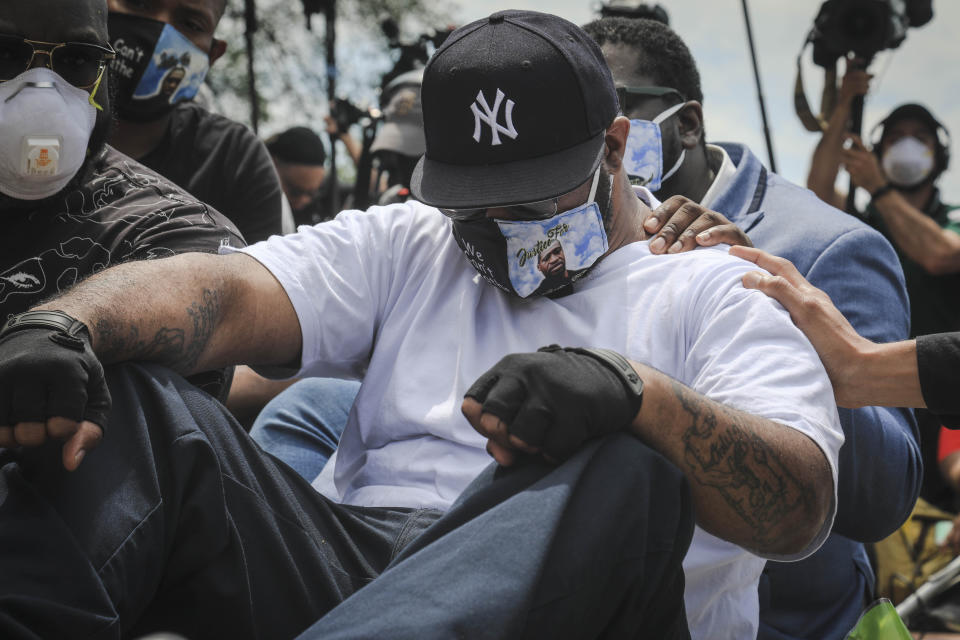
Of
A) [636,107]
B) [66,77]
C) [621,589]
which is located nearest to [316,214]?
[636,107]

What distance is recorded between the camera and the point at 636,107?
11.6 feet

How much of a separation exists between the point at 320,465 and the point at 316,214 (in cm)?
477

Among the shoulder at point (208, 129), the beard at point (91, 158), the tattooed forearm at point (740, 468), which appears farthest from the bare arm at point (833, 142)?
the tattooed forearm at point (740, 468)

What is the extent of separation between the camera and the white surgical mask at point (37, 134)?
2521 mm

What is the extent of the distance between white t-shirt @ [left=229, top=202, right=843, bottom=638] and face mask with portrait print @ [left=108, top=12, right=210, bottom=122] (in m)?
1.48

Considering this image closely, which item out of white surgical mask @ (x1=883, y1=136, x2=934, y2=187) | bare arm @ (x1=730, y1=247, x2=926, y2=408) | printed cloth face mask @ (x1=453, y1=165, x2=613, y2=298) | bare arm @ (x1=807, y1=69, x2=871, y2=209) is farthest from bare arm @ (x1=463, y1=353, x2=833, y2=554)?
white surgical mask @ (x1=883, y1=136, x2=934, y2=187)

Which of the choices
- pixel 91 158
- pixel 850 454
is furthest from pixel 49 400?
pixel 850 454

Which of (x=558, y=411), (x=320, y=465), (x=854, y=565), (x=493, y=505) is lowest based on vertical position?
(x=854, y=565)

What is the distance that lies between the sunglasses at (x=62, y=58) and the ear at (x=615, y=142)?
126 cm

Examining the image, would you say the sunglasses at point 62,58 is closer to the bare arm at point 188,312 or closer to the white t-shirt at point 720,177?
the bare arm at point 188,312

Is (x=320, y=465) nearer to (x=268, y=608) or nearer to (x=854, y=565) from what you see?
(x=268, y=608)

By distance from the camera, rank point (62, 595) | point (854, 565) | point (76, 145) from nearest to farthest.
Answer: point (62, 595) → point (76, 145) → point (854, 565)

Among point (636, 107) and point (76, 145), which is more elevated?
point (76, 145)

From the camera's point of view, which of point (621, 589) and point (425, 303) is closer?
point (621, 589)
